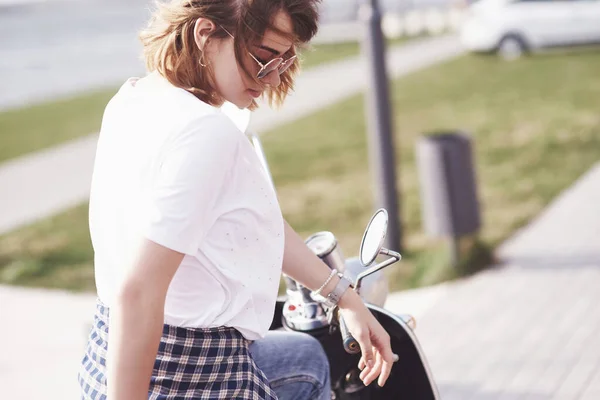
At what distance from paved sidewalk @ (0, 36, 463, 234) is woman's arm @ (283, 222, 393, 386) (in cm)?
591

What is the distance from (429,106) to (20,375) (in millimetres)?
8020

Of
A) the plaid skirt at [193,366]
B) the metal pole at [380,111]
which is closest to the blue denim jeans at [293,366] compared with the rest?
the plaid skirt at [193,366]

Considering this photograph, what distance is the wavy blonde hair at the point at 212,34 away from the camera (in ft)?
5.24

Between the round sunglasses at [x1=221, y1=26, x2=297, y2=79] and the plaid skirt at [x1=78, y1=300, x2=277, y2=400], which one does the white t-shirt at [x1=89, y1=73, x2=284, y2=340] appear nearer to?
the plaid skirt at [x1=78, y1=300, x2=277, y2=400]

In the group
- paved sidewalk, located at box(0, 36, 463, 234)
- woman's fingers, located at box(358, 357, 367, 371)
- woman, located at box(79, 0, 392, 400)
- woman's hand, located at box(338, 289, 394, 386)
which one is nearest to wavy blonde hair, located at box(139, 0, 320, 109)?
woman, located at box(79, 0, 392, 400)

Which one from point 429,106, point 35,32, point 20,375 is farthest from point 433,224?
point 35,32

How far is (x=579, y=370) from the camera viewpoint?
4059 mm

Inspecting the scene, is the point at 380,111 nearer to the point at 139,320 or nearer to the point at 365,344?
the point at 365,344

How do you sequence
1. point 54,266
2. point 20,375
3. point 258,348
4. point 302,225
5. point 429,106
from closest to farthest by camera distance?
1. point 258,348
2. point 20,375
3. point 54,266
4. point 302,225
5. point 429,106

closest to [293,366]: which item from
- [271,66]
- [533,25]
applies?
[271,66]

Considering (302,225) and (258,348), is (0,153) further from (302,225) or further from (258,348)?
(258,348)

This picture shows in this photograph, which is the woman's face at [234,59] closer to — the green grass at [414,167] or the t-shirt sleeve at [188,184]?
the t-shirt sleeve at [188,184]

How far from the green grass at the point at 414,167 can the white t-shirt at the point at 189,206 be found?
392cm

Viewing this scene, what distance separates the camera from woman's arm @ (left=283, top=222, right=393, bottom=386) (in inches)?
74.9
